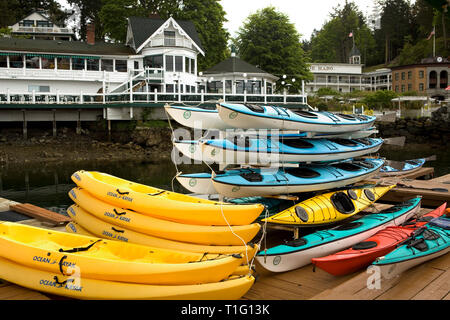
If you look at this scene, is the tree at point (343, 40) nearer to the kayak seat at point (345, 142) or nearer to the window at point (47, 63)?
the window at point (47, 63)

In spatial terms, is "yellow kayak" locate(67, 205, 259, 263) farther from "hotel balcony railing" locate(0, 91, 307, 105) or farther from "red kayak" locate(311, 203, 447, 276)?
"hotel balcony railing" locate(0, 91, 307, 105)

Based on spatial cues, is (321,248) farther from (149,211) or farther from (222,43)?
(222,43)

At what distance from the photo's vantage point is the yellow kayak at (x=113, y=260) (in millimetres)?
4594

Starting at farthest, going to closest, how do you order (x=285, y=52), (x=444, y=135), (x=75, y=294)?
(x=285, y=52) → (x=444, y=135) → (x=75, y=294)

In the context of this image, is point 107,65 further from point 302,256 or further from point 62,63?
point 302,256

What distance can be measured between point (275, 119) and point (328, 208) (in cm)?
201

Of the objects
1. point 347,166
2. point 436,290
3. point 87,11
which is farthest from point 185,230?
point 87,11

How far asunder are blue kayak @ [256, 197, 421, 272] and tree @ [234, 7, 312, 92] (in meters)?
34.4

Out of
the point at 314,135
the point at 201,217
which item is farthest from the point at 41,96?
the point at 201,217

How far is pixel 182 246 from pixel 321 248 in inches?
87.2

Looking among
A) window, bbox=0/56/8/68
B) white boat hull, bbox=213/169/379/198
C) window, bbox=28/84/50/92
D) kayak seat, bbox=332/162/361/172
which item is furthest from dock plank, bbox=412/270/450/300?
window, bbox=0/56/8/68

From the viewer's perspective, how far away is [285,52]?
1615 inches

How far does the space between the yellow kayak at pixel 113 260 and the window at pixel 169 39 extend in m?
32.5

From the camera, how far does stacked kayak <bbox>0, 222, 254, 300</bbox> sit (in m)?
4.57
